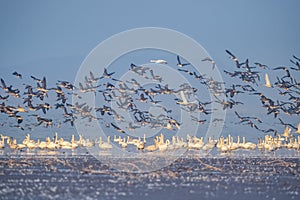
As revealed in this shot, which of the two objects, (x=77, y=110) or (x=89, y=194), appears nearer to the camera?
(x=89, y=194)

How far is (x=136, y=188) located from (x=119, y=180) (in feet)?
14.4

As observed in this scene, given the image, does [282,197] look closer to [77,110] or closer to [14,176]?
[14,176]

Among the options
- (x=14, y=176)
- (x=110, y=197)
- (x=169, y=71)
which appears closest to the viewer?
(x=110, y=197)

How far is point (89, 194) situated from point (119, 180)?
753 cm

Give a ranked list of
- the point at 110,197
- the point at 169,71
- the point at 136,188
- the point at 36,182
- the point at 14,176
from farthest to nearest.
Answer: the point at 169,71, the point at 14,176, the point at 36,182, the point at 136,188, the point at 110,197

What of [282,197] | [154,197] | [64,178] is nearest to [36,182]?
[64,178]

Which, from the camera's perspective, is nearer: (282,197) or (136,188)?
(282,197)

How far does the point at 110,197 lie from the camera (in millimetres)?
38625

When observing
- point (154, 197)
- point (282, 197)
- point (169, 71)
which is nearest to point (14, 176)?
point (154, 197)

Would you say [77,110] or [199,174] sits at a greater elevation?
[77,110]

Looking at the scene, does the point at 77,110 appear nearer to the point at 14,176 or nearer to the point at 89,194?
the point at 14,176

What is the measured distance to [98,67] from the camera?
65500mm

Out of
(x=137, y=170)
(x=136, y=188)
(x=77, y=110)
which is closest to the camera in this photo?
(x=136, y=188)

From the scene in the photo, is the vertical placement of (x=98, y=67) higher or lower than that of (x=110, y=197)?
higher
